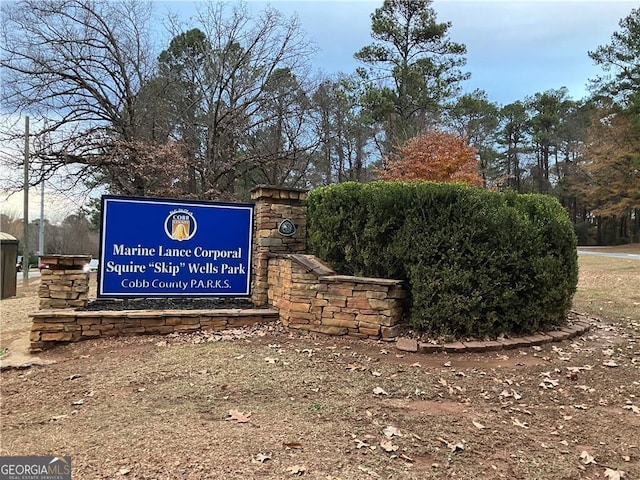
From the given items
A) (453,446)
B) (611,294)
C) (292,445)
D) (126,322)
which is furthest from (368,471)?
(611,294)

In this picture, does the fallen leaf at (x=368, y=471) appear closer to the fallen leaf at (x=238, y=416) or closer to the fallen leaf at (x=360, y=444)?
the fallen leaf at (x=360, y=444)

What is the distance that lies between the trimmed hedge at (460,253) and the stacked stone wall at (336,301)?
257 mm

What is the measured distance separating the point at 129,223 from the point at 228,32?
10075 mm

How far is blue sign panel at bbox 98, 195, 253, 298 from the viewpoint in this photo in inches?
198

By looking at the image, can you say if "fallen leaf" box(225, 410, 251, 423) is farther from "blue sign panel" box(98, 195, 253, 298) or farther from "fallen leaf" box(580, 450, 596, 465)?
"blue sign panel" box(98, 195, 253, 298)

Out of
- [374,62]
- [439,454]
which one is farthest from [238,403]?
[374,62]

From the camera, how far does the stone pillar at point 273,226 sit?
18.0ft

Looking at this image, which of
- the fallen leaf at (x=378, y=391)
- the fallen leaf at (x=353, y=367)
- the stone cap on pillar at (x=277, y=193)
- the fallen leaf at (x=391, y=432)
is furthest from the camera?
the stone cap on pillar at (x=277, y=193)

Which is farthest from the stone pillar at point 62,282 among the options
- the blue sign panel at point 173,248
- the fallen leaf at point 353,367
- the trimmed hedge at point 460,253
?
the fallen leaf at point 353,367

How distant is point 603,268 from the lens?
509 inches

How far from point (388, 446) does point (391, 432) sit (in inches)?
6.6

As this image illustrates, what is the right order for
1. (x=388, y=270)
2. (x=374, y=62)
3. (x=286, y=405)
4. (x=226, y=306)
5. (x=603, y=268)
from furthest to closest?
(x=374, y=62)
(x=603, y=268)
(x=226, y=306)
(x=388, y=270)
(x=286, y=405)

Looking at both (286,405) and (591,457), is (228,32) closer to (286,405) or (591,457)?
(286,405)

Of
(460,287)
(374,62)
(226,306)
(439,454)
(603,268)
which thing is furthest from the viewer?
(374,62)
